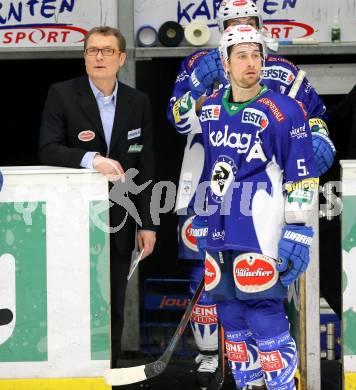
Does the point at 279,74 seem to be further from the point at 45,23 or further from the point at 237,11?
the point at 45,23

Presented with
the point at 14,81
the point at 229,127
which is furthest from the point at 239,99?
the point at 14,81

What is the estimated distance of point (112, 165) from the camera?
16.1 ft

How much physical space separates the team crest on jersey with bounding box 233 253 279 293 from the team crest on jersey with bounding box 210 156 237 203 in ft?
0.96

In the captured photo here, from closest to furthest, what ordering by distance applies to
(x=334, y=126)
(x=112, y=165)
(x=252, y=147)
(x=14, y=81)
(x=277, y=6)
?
(x=252, y=147) < (x=112, y=165) < (x=334, y=126) < (x=277, y=6) < (x=14, y=81)

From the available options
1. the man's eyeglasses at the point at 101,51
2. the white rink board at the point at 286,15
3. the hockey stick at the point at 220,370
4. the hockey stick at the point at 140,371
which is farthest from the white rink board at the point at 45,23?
the hockey stick at the point at 220,370

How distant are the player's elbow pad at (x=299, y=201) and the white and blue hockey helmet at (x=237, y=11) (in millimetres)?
962

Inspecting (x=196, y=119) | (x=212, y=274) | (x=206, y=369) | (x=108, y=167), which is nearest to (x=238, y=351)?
(x=212, y=274)

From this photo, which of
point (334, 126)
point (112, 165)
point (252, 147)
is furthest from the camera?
point (334, 126)

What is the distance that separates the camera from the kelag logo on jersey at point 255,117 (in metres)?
4.56

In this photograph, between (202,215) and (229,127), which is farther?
(202,215)

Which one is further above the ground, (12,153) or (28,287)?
(12,153)

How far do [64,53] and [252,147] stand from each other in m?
2.25

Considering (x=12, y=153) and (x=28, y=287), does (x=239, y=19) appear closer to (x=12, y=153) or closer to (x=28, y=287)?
(x=28, y=287)

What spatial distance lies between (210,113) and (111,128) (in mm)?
647
